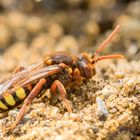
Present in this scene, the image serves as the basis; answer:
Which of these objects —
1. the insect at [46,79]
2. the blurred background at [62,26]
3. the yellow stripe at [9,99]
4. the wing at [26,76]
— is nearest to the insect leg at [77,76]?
the insect at [46,79]

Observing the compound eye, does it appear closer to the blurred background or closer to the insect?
the insect

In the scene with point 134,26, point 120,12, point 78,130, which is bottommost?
point 78,130

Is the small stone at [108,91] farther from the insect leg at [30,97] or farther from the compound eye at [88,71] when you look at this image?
the insect leg at [30,97]

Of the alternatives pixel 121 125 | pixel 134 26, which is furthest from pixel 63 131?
pixel 134 26

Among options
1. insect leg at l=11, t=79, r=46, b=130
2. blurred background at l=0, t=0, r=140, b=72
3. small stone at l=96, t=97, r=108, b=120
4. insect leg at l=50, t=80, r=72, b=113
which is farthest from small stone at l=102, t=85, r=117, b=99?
blurred background at l=0, t=0, r=140, b=72

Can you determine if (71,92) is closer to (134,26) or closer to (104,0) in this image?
(134,26)

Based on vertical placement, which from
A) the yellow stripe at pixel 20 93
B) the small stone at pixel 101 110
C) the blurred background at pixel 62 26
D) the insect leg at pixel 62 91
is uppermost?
the blurred background at pixel 62 26
